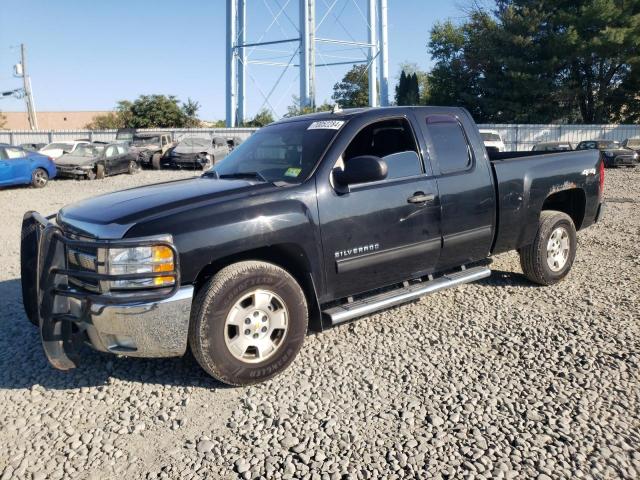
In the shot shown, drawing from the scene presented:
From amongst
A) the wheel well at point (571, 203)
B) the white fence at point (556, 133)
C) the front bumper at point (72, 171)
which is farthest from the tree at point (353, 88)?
the wheel well at point (571, 203)

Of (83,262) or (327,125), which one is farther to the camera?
(327,125)

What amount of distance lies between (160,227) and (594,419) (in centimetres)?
284

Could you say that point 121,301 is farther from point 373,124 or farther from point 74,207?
point 373,124

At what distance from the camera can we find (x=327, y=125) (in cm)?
441

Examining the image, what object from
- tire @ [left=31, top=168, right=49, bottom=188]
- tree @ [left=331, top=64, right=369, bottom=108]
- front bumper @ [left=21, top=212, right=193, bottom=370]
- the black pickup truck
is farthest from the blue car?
tree @ [left=331, top=64, right=369, bottom=108]

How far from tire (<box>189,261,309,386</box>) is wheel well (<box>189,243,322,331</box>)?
14 centimetres

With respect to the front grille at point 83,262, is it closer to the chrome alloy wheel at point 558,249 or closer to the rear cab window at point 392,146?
the rear cab window at point 392,146

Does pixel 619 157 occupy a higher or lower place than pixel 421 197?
higher

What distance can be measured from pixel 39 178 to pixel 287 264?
16.2m

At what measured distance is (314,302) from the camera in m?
3.97

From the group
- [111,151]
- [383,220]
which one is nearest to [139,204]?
[383,220]

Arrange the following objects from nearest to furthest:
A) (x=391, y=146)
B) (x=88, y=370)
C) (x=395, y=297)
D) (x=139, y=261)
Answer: (x=139, y=261), (x=88, y=370), (x=395, y=297), (x=391, y=146)

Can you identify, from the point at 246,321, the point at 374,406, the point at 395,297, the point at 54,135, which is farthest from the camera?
the point at 54,135

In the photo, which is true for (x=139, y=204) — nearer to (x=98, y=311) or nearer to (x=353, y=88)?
(x=98, y=311)
